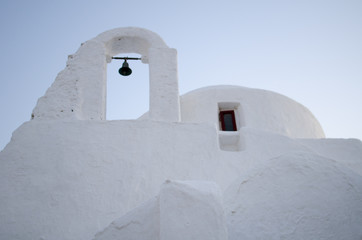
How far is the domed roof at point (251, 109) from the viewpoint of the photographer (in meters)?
9.07

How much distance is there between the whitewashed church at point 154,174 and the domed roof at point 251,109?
112 inches

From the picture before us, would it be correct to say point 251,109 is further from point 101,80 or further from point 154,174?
point 154,174

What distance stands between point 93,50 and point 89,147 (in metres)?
2.33

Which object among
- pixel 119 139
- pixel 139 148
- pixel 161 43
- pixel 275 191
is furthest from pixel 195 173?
pixel 161 43

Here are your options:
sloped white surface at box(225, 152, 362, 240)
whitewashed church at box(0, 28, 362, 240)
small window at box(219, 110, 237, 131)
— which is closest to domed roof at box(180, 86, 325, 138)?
small window at box(219, 110, 237, 131)

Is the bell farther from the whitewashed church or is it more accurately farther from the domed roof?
the domed roof

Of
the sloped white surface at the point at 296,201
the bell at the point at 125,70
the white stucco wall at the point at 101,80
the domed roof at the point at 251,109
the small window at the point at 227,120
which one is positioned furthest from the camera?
the small window at the point at 227,120

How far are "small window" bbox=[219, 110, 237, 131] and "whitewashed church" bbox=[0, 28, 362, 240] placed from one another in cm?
330

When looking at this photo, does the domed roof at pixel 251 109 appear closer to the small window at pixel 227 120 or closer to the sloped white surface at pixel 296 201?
the small window at pixel 227 120

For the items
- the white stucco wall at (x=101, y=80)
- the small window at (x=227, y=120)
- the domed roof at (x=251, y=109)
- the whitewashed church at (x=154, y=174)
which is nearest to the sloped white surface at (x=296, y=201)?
the whitewashed church at (x=154, y=174)

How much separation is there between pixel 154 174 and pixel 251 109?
555 centimetres

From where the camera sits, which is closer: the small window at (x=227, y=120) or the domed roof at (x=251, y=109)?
the domed roof at (x=251, y=109)

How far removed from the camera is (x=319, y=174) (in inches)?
110

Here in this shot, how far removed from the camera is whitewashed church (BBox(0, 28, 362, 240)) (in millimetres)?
2455
